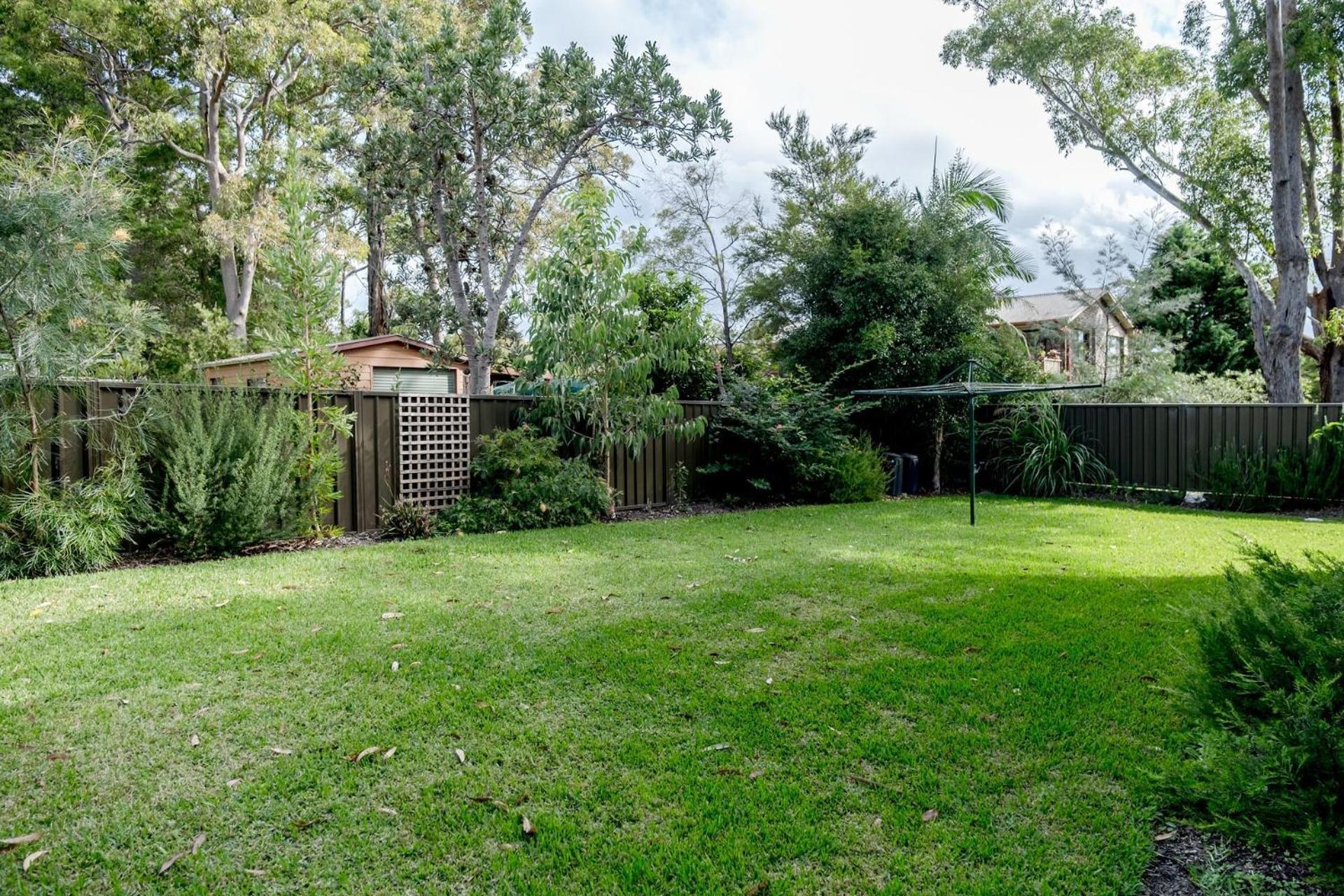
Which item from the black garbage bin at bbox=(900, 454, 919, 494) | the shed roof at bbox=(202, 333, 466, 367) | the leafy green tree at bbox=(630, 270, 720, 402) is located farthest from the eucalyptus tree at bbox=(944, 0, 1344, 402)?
the shed roof at bbox=(202, 333, 466, 367)

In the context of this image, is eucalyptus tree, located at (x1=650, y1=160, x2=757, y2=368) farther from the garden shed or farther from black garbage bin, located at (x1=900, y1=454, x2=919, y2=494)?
the garden shed

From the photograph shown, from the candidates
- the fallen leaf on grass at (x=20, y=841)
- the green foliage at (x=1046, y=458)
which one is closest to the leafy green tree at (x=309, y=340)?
the fallen leaf on grass at (x=20, y=841)

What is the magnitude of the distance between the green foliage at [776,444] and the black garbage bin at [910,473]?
1.48 meters

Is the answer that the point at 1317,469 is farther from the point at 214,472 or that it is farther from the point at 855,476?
the point at 214,472

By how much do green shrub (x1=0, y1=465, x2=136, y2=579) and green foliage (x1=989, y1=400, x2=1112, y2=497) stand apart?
33.4ft

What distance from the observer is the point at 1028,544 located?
20.1ft

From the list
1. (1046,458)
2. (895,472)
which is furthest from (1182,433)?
(895,472)

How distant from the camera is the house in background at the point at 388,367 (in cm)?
1327

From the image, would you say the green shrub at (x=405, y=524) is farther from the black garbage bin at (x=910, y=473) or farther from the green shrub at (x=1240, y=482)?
the green shrub at (x=1240, y=482)

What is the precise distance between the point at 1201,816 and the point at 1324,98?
1608cm

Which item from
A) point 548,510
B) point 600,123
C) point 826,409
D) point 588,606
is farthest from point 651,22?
point 588,606

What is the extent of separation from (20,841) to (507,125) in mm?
12541

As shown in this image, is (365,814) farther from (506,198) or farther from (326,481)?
(506,198)

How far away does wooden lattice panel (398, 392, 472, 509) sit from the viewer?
7055 mm
